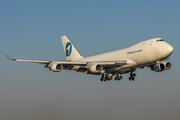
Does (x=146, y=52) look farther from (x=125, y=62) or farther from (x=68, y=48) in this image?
(x=68, y=48)

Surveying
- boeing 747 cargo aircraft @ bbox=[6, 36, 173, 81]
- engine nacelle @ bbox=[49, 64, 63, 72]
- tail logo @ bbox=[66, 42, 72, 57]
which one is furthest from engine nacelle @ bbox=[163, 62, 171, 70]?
tail logo @ bbox=[66, 42, 72, 57]

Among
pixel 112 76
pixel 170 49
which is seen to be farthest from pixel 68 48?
pixel 170 49

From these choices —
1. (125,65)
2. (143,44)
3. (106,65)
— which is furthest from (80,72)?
(143,44)

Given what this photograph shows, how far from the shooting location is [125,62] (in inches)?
1921

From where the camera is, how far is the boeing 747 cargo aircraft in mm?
46344

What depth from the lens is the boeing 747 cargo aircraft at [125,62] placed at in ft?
152

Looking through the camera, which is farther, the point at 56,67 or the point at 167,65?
the point at 167,65

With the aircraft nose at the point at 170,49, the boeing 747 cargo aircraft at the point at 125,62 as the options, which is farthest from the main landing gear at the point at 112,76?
the aircraft nose at the point at 170,49

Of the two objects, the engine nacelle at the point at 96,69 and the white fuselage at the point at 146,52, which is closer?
the white fuselage at the point at 146,52

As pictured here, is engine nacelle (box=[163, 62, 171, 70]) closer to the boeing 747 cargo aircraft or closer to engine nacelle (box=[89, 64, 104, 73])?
the boeing 747 cargo aircraft

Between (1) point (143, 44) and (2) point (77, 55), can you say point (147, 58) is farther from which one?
(2) point (77, 55)

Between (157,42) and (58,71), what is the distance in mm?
17961

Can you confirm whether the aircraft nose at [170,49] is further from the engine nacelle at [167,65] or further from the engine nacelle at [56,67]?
the engine nacelle at [56,67]

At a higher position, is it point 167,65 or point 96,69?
point 167,65
